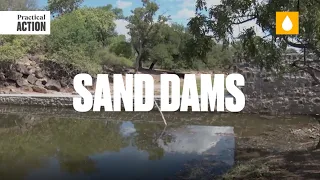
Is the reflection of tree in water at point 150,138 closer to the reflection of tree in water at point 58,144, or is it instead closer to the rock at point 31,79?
the reflection of tree in water at point 58,144

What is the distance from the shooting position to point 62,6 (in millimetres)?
45719

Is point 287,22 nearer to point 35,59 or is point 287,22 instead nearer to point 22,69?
point 22,69

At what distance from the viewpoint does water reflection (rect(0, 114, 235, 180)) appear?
325 inches

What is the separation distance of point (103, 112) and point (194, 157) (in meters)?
7.83

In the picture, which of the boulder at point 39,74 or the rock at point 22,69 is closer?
the rock at point 22,69

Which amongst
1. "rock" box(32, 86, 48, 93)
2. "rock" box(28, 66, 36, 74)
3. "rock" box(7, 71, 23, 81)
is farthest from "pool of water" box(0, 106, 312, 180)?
"rock" box(28, 66, 36, 74)

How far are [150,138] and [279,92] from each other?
6.09 meters

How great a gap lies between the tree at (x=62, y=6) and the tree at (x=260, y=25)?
137ft

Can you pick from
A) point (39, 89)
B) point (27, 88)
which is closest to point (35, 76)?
point (27, 88)

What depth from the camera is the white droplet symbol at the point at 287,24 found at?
526cm

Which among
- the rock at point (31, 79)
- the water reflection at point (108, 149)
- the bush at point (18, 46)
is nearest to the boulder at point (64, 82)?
the rock at point (31, 79)

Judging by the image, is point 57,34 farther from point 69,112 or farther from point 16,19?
point 69,112

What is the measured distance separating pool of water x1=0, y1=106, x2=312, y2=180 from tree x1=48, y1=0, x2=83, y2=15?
30268mm

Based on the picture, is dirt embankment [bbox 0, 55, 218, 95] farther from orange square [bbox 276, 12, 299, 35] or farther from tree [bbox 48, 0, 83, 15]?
tree [bbox 48, 0, 83, 15]
